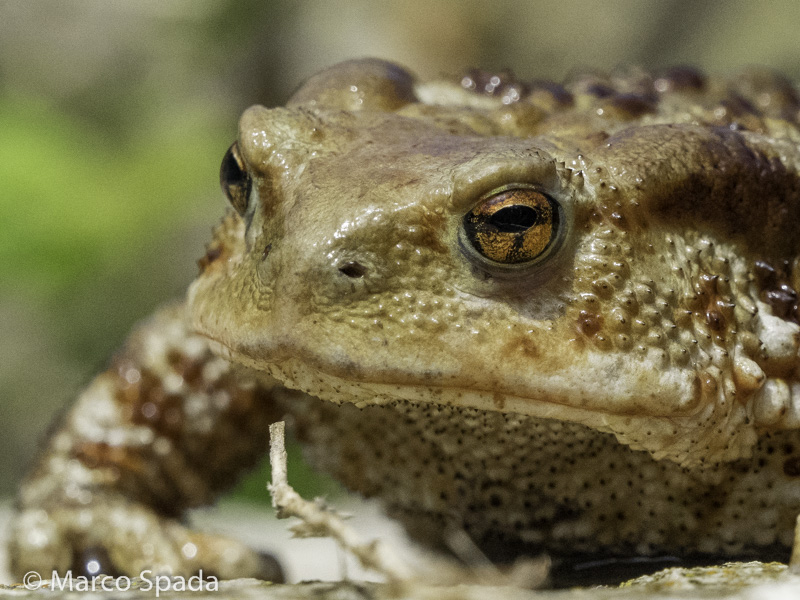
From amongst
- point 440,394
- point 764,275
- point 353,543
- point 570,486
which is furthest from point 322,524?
point 764,275

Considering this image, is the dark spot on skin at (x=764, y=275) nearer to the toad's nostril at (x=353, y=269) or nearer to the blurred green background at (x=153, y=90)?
the toad's nostril at (x=353, y=269)

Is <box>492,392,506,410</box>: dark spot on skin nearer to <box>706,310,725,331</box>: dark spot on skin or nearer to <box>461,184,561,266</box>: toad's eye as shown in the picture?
<box>461,184,561,266</box>: toad's eye

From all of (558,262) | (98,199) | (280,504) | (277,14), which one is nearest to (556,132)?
(558,262)

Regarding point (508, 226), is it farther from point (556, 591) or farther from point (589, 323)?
point (556, 591)

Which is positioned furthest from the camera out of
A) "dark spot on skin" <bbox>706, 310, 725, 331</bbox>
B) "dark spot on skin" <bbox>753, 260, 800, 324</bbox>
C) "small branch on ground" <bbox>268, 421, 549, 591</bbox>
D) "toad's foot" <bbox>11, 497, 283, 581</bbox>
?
"toad's foot" <bbox>11, 497, 283, 581</bbox>

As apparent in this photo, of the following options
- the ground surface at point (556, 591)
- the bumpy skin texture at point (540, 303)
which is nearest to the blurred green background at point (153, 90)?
the bumpy skin texture at point (540, 303)

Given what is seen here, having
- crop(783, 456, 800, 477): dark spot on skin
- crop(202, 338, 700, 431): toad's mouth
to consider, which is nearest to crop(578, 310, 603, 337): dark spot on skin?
crop(202, 338, 700, 431): toad's mouth
